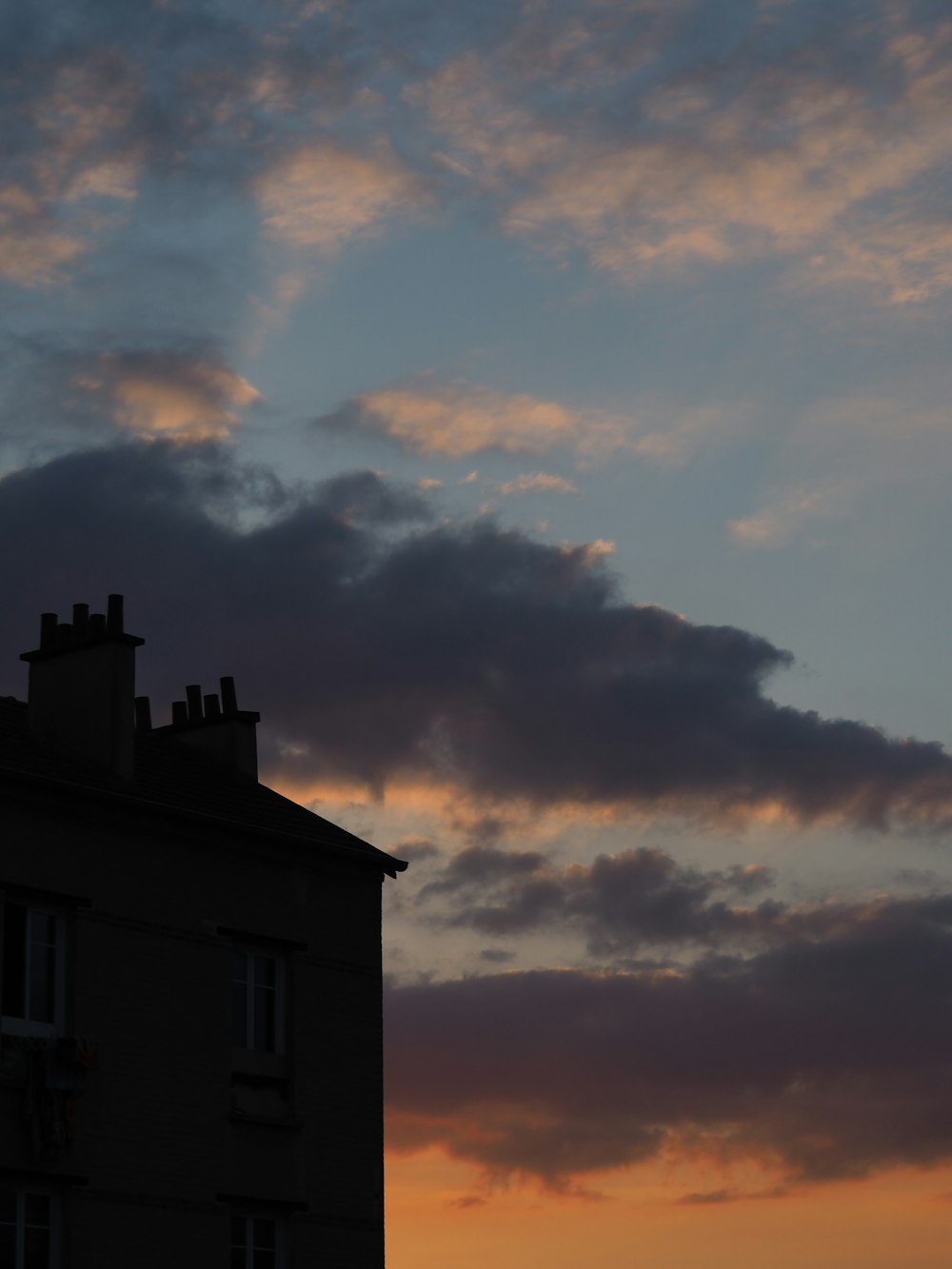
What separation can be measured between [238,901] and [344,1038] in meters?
2.82

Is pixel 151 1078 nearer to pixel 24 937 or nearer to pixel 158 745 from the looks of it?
pixel 24 937

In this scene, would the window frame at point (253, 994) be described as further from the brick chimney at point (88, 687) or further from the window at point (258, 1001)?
the brick chimney at point (88, 687)

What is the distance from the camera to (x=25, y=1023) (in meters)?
26.3

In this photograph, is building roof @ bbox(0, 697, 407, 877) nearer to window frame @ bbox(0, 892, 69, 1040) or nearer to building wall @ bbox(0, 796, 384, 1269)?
building wall @ bbox(0, 796, 384, 1269)

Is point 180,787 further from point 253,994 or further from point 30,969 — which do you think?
point 30,969

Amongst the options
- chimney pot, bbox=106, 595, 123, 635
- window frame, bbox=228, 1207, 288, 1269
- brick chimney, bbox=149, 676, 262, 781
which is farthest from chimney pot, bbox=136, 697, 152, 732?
window frame, bbox=228, 1207, 288, 1269

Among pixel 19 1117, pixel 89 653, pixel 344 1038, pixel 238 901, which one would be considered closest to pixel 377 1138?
pixel 344 1038

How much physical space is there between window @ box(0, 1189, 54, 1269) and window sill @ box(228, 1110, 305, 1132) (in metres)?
3.32

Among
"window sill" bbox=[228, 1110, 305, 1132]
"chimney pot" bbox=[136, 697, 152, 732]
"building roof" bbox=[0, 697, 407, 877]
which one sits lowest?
"window sill" bbox=[228, 1110, 305, 1132]

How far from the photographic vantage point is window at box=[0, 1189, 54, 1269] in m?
25.4

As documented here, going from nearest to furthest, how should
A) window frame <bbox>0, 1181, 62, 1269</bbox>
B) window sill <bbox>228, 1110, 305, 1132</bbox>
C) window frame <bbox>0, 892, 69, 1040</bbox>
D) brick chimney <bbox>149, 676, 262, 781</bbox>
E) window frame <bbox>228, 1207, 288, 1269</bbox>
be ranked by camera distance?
window frame <bbox>0, 1181, 62, 1269</bbox> < window frame <bbox>0, 892, 69, 1040</bbox> < window frame <bbox>228, 1207, 288, 1269</bbox> < window sill <bbox>228, 1110, 305, 1132</bbox> < brick chimney <bbox>149, 676, 262, 781</bbox>

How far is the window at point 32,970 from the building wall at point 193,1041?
187 millimetres

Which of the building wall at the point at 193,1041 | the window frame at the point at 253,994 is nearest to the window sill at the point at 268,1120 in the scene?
the building wall at the point at 193,1041

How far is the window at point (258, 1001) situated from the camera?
29453 mm
